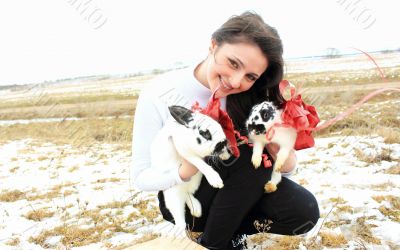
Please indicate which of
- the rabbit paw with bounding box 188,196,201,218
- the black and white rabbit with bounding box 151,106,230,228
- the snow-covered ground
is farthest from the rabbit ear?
the snow-covered ground

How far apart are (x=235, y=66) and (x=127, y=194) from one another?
9.69 feet

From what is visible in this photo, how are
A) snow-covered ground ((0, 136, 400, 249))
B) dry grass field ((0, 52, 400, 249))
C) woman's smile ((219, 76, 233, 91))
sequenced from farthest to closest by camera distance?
snow-covered ground ((0, 136, 400, 249)), dry grass field ((0, 52, 400, 249)), woman's smile ((219, 76, 233, 91))

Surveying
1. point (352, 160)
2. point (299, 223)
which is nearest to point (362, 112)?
point (352, 160)

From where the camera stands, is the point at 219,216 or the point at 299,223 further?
the point at 299,223

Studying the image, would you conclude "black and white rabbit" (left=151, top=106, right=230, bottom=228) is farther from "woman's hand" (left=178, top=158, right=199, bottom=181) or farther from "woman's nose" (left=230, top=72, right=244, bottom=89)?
"woman's nose" (left=230, top=72, right=244, bottom=89)

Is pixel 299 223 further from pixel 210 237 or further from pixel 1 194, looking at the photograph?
pixel 1 194

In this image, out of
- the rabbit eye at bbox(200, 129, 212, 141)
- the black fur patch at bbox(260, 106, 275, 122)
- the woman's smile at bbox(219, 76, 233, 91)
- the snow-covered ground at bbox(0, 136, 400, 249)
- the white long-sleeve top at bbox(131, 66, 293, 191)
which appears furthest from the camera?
the snow-covered ground at bbox(0, 136, 400, 249)

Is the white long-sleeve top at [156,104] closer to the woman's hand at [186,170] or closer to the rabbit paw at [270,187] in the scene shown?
the woman's hand at [186,170]

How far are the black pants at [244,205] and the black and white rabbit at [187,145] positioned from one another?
0.22 m

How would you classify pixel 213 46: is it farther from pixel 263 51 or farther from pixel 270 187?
pixel 270 187

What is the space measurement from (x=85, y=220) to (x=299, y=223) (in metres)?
2.18

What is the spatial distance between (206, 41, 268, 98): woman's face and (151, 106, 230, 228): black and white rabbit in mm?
249

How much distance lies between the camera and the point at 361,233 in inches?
104

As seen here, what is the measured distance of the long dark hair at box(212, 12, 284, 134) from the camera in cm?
171
